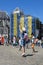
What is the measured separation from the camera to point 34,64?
30.6 ft

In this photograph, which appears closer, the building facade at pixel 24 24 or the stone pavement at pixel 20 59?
the stone pavement at pixel 20 59

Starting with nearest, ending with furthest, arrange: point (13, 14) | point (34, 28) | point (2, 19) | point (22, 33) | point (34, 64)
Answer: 1. point (34, 64)
2. point (22, 33)
3. point (34, 28)
4. point (13, 14)
5. point (2, 19)

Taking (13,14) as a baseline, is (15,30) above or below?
below

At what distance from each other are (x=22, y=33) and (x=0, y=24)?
51.4m

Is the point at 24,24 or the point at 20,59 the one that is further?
the point at 24,24

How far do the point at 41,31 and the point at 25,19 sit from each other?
4005 mm

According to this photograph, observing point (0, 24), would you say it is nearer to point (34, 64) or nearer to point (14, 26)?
point (14, 26)

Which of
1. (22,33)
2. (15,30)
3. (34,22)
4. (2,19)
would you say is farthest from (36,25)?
(22,33)

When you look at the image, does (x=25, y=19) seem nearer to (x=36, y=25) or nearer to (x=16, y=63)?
(x=36, y=25)

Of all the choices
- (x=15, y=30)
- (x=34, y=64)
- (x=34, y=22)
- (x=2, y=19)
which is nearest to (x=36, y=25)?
(x=34, y=22)

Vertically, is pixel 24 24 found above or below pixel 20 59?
above

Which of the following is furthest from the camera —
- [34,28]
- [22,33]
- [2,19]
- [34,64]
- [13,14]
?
[2,19]

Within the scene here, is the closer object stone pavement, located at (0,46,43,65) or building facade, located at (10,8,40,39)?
stone pavement, located at (0,46,43,65)

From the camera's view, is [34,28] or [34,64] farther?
[34,28]
